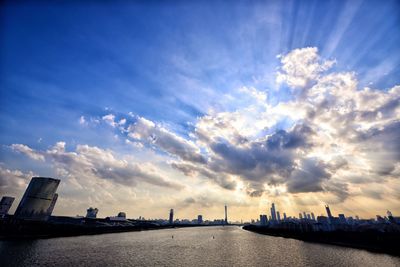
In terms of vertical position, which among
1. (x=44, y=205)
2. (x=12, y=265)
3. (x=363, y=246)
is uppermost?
(x=44, y=205)

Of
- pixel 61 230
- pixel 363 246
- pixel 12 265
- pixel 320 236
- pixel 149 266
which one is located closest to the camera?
pixel 12 265

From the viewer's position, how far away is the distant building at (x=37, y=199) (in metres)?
166

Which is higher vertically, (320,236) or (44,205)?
(44,205)

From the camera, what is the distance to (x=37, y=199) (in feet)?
565

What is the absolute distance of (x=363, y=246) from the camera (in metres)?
83.0

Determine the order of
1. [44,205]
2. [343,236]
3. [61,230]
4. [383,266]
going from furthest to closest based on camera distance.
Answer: [44,205] < [61,230] < [343,236] < [383,266]

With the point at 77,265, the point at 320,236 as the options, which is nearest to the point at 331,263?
the point at 77,265

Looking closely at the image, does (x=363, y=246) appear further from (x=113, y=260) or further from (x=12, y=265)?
(x=12, y=265)

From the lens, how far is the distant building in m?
166

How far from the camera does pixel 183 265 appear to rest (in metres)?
47.2

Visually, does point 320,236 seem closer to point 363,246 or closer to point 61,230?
point 363,246

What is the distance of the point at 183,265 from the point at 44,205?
600 feet

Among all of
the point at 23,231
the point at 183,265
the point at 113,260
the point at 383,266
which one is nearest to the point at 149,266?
the point at 183,265

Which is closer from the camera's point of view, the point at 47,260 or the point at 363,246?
the point at 47,260
